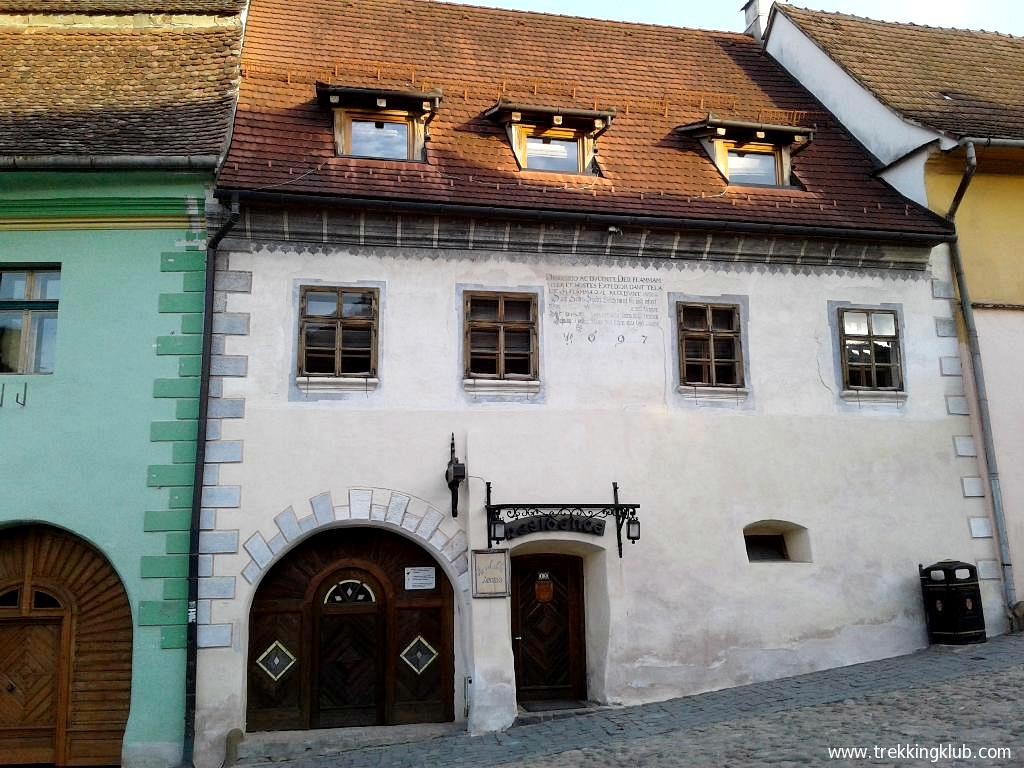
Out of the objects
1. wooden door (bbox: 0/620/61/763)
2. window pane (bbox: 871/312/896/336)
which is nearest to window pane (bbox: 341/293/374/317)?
wooden door (bbox: 0/620/61/763)

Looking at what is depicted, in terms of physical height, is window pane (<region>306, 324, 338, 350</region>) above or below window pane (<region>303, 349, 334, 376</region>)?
above

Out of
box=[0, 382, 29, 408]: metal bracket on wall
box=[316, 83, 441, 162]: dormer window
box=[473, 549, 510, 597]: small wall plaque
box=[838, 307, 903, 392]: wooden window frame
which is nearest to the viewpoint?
box=[0, 382, 29, 408]: metal bracket on wall

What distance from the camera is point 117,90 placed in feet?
38.2

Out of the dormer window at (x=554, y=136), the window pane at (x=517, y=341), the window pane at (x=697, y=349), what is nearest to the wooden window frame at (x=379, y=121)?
the dormer window at (x=554, y=136)

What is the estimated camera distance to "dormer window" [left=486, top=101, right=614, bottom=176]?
1211 centimetres

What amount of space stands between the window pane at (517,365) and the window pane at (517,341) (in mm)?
97

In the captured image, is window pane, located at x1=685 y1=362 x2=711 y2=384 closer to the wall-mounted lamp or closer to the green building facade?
the wall-mounted lamp

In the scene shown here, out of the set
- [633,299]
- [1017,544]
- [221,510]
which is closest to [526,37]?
[633,299]

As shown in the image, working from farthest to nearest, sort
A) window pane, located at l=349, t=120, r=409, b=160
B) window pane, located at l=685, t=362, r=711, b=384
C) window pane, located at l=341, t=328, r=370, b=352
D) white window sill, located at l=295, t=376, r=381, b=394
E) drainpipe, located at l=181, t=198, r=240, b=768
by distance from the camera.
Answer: window pane, located at l=349, t=120, r=409, b=160 < window pane, located at l=685, t=362, r=711, b=384 < window pane, located at l=341, t=328, r=370, b=352 < white window sill, located at l=295, t=376, r=381, b=394 < drainpipe, located at l=181, t=198, r=240, b=768

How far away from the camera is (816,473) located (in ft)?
37.8

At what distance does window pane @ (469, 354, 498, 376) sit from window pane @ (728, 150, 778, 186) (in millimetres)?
4339

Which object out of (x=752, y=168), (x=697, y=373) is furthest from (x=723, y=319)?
(x=752, y=168)

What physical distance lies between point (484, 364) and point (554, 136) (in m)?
3.31

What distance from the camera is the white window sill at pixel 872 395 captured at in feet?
38.5
